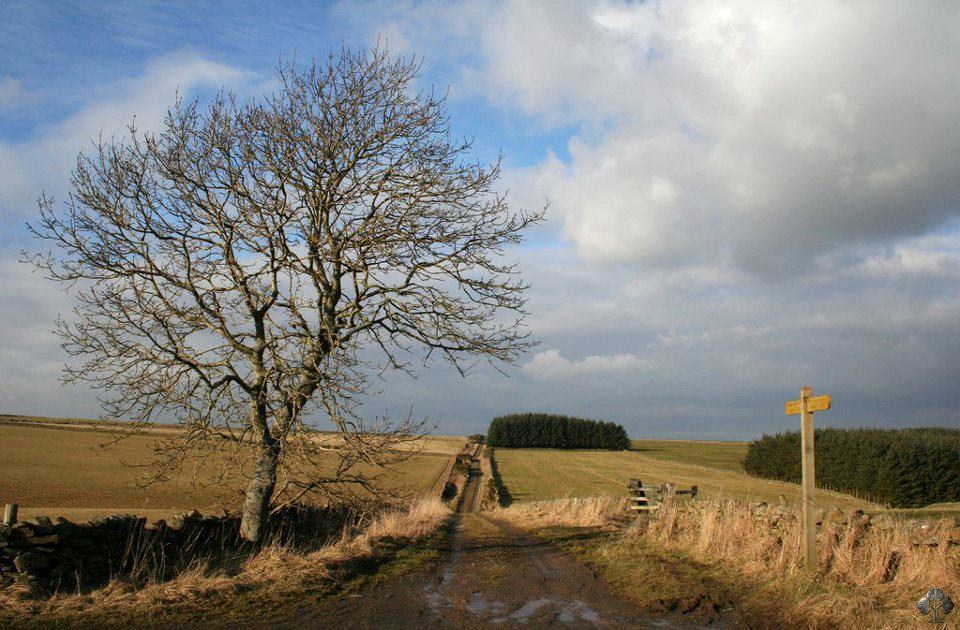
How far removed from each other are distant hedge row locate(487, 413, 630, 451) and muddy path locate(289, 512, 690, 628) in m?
110

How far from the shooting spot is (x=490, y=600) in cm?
867

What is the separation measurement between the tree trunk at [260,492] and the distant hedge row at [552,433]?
4333 inches

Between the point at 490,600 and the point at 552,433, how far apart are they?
116 m

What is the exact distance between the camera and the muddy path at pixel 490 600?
24.5ft

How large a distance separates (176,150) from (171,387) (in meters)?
4.11

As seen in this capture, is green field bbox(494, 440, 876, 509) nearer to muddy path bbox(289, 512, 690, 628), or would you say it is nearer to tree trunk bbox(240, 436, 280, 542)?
muddy path bbox(289, 512, 690, 628)

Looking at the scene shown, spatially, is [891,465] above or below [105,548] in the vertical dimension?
above

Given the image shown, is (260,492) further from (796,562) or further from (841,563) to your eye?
(841,563)

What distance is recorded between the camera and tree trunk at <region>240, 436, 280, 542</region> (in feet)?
38.1

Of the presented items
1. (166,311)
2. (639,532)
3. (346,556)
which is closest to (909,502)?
(639,532)

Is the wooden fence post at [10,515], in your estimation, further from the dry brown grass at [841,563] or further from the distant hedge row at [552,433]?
the distant hedge row at [552,433]

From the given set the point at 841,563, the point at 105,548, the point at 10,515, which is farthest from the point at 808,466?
the point at 10,515

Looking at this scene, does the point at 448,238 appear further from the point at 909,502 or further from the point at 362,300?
the point at 909,502

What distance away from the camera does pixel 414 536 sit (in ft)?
47.7
